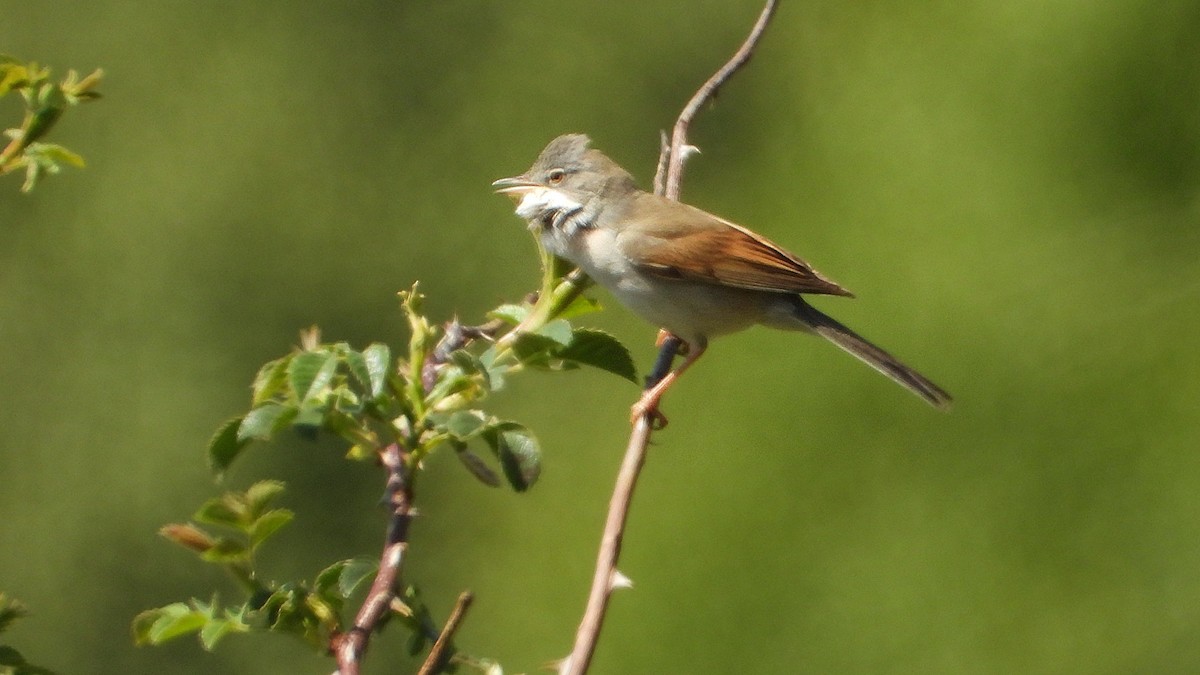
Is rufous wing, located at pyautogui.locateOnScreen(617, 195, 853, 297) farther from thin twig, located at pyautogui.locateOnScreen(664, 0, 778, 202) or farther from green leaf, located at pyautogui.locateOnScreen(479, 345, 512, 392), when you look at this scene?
green leaf, located at pyautogui.locateOnScreen(479, 345, 512, 392)

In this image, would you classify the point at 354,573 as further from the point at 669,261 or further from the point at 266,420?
the point at 669,261

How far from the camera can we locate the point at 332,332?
35.9 ft

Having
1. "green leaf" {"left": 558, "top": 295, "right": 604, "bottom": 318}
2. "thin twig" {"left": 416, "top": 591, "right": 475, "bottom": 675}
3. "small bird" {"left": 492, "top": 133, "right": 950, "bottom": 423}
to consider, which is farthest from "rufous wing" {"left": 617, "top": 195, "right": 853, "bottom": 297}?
"thin twig" {"left": 416, "top": 591, "right": 475, "bottom": 675}

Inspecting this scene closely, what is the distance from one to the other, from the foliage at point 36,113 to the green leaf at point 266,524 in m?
0.35

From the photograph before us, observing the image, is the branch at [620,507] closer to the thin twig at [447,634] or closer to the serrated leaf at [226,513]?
the thin twig at [447,634]

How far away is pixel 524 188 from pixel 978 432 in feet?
15.5

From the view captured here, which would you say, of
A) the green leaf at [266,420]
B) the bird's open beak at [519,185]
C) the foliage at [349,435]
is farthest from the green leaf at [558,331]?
the bird's open beak at [519,185]

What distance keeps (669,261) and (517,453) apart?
1750mm

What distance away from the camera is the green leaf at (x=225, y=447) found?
42.9 inches

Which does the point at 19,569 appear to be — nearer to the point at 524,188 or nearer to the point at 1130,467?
the point at 1130,467

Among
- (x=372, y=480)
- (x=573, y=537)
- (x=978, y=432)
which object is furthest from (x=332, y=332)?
(x=978, y=432)

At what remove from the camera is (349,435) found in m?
1.10

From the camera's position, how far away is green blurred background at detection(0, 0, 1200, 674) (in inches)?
273

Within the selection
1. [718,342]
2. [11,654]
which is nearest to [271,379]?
[11,654]
